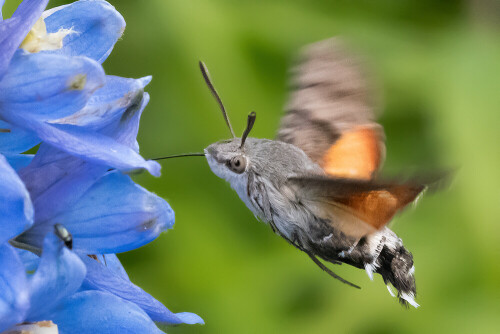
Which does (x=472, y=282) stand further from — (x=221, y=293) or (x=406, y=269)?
(x=406, y=269)

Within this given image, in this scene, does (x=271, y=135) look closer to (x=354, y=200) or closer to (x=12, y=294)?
(x=354, y=200)

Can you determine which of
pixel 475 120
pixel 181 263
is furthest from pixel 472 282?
pixel 181 263

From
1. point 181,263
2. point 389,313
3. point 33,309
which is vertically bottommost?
point 389,313

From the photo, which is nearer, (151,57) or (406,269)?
(406,269)

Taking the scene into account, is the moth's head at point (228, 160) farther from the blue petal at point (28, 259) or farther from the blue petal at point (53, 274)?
the blue petal at point (53, 274)

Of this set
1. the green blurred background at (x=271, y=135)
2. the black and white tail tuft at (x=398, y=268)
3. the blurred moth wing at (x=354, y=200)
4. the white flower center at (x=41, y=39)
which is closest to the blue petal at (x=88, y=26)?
the white flower center at (x=41, y=39)

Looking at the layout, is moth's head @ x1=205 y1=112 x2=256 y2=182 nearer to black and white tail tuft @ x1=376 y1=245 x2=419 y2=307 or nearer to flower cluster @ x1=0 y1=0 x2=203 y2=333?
black and white tail tuft @ x1=376 y1=245 x2=419 y2=307

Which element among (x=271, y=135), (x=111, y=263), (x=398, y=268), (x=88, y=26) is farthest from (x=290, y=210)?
(x=271, y=135)
